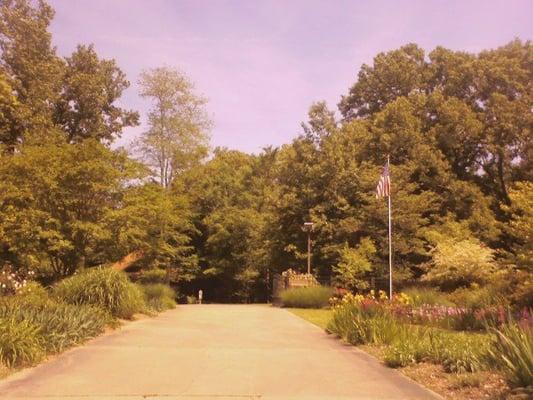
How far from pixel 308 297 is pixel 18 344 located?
19.5 meters

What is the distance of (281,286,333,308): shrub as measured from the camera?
27.4 m

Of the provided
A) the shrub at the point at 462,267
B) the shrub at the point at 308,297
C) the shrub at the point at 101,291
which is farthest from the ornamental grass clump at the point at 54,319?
the shrub at the point at 462,267

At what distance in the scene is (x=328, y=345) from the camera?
13.5 meters

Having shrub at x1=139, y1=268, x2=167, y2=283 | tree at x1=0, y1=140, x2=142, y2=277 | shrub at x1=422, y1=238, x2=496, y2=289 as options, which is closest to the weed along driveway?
tree at x1=0, y1=140, x2=142, y2=277

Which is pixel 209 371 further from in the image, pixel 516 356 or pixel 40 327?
pixel 516 356

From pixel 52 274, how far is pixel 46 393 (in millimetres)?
16283

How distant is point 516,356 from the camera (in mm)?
7430

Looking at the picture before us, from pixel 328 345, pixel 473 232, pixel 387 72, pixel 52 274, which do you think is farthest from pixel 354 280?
pixel 387 72

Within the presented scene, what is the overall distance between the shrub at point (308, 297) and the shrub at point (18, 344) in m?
18.6

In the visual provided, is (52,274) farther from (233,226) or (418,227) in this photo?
(233,226)

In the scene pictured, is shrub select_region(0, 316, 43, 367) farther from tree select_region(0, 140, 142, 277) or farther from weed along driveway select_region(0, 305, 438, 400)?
tree select_region(0, 140, 142, 277)

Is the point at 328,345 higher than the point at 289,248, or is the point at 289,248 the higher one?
the point at 289,248

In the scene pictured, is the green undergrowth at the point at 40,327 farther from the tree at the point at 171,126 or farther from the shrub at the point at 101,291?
the tree at the point at 171,126

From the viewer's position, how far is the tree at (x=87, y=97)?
42.5 metres
